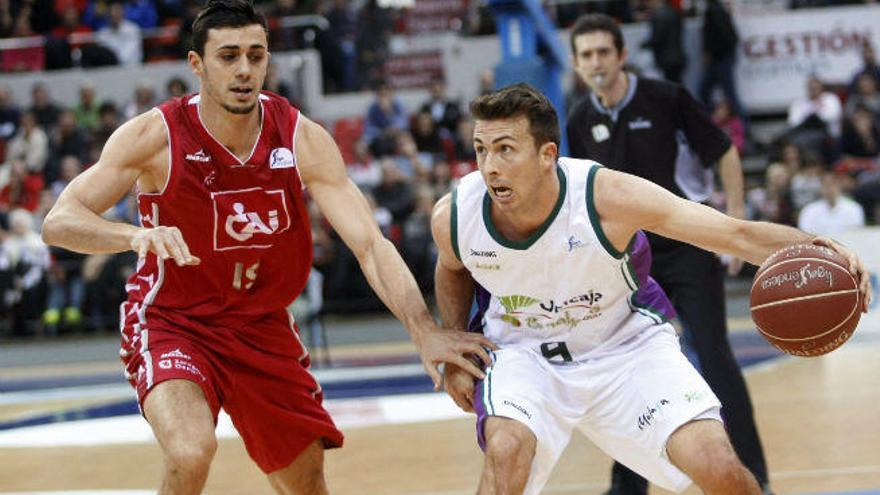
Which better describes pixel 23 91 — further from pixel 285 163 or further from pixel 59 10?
pixel 285 163

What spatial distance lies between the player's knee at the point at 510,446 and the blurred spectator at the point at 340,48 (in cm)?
1436

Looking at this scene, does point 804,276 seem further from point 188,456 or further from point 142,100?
point 142,100

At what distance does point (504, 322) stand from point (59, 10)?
647 inches

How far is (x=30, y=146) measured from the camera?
1659 cm

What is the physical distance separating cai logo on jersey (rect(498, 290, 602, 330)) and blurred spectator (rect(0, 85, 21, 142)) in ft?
45.6

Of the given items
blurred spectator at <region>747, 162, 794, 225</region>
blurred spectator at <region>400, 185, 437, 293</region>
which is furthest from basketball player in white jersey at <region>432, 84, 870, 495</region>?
blurred spectator at <region>747, 162, 794, 225</region>

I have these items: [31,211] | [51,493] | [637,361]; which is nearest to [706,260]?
[637,361]

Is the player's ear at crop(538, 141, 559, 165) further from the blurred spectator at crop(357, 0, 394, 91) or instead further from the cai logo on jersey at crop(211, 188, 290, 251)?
the blurred spectator at crop(357, 0, 394, 91)

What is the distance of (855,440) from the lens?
748 cm

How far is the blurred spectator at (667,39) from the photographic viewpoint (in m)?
16.4

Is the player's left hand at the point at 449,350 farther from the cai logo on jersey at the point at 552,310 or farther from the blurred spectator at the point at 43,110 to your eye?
the blurred spectator at the point at 43,110

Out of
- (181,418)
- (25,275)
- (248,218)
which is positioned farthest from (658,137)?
(25,275)

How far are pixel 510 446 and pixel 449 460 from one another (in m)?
3.17

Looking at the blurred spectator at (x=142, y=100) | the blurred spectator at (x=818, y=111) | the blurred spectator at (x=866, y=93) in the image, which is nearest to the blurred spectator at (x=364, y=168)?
the blurred spectator at (x=142, y=100)
